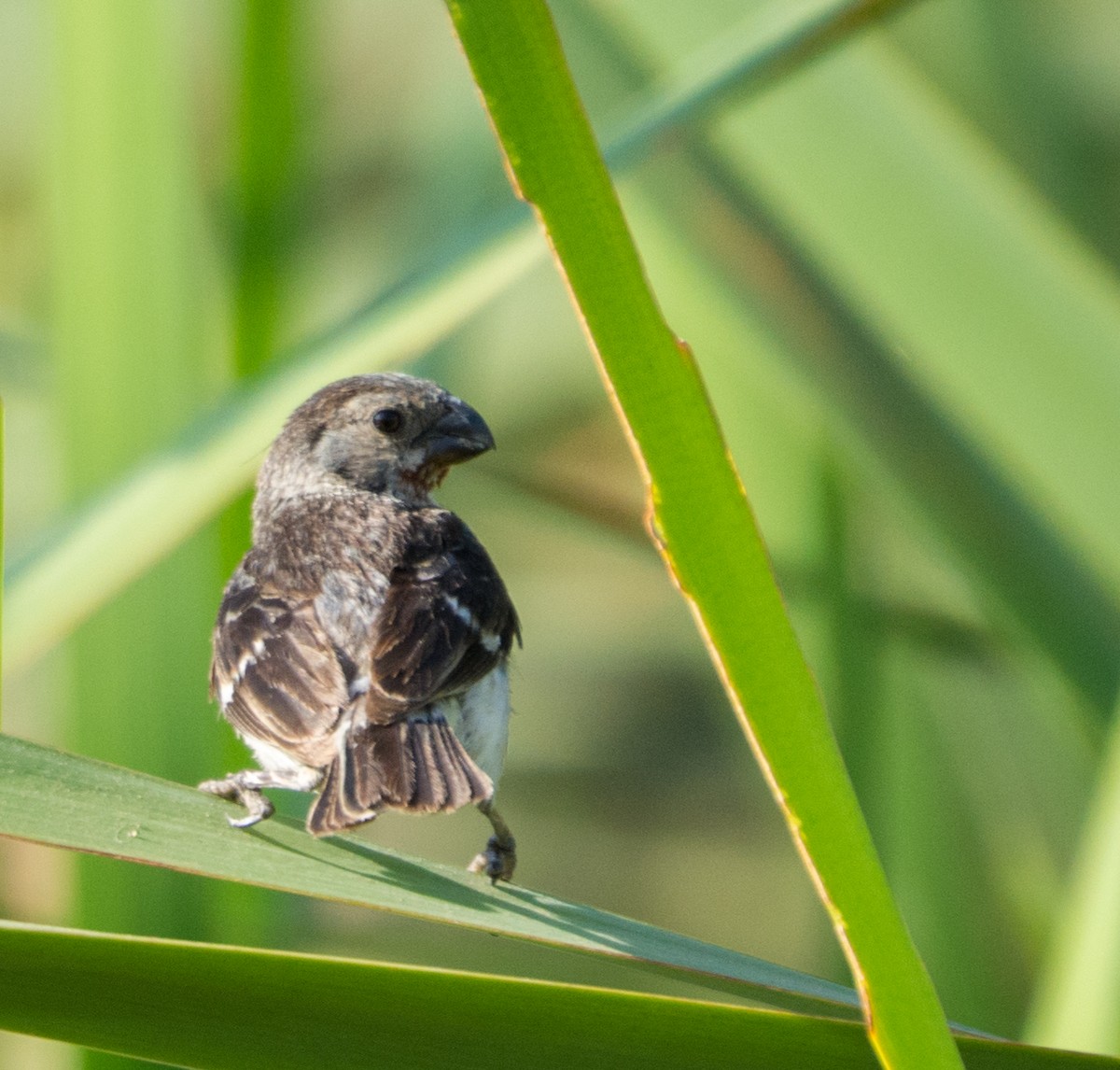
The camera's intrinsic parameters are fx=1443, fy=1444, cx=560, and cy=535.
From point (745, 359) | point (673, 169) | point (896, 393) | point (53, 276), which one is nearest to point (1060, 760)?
point (896, 393)

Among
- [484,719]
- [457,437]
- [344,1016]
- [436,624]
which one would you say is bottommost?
[344,1016]

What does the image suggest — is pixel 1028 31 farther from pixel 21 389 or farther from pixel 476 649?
pixel 21 389

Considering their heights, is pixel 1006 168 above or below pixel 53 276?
above

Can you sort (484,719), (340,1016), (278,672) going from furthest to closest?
1. (484,719)
2. (278,672)
3. (340,1016)

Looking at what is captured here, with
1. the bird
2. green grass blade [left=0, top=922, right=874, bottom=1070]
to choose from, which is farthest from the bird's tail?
green grass blade [left=0, top=922, right=874, bottom=1070]

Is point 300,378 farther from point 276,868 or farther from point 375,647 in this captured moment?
point 276,868

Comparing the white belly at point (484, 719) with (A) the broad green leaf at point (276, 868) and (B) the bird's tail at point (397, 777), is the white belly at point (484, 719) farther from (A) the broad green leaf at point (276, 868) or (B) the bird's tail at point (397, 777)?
(A) the broad green leaf at point (276, 868)

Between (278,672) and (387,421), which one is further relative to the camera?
(387,421)

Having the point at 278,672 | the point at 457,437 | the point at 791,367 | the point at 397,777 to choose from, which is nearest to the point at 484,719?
the point at 278,672
